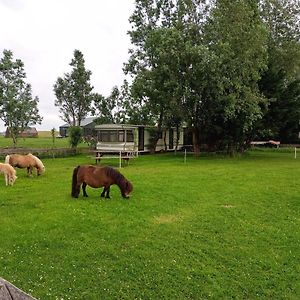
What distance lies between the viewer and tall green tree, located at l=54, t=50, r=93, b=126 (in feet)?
155

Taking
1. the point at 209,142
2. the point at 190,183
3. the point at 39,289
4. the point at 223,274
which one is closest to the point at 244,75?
the point at 209,142

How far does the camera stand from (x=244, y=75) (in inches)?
1042

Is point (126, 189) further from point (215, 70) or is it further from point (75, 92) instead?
point (75, 92)

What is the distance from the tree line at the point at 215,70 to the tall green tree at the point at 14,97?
0.14 metres

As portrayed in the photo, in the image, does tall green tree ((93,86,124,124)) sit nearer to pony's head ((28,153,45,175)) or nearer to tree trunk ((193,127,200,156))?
tree trunk ((193,127,200,156))

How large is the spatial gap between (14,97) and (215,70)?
16.9 m

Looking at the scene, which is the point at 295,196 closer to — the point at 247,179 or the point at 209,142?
the point at 247,179

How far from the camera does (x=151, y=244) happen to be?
8.22m

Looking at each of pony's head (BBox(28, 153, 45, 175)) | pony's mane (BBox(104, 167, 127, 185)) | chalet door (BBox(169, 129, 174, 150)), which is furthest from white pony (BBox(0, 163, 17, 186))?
chalet door (BBox(169, 129, 174, 150))

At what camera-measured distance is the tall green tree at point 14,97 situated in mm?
30641

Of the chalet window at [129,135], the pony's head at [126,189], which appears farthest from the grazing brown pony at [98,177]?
the chalet window at [129,135]

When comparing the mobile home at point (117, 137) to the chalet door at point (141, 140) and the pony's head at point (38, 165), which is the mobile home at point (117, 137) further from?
the pony's head at point (38, 165)

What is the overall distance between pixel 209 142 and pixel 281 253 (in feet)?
78.8

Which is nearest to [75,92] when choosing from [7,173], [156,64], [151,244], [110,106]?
[110,106]
